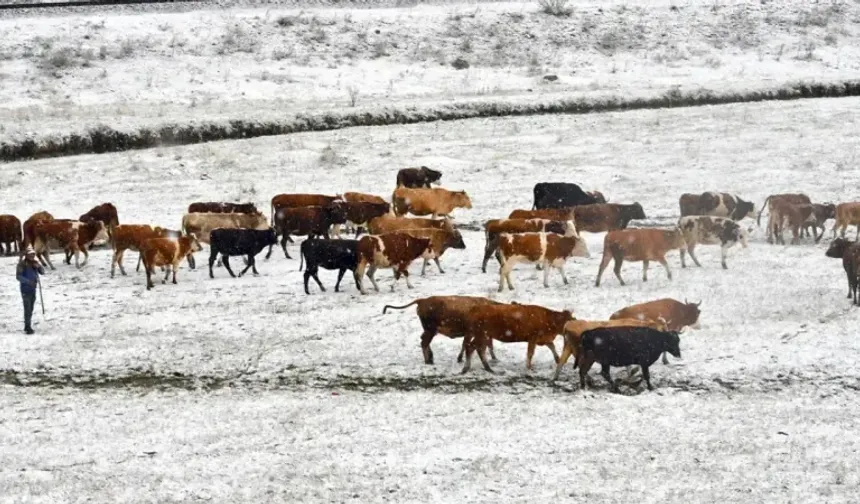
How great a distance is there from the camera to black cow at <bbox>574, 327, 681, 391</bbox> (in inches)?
539

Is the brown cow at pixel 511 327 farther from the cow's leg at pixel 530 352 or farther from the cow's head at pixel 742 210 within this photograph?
the cow's head at pixel 742 210

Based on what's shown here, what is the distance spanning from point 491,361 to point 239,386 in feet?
12.3

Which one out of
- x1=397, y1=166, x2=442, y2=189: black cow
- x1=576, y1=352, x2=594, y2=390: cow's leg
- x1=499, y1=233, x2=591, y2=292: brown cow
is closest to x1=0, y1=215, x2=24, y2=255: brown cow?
x1=397, y1=166, x2=442, y2=189: black cow

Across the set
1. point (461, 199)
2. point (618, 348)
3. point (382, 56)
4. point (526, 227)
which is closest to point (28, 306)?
point (618, 348)

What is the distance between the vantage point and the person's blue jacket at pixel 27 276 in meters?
17.1

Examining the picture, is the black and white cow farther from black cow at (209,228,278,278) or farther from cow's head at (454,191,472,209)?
black cow at (209,228,278,278)

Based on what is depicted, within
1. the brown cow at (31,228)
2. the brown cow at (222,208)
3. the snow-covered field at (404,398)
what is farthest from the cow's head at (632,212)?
the brown cow at (31,228)

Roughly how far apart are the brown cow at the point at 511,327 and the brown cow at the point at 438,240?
5.90 metres

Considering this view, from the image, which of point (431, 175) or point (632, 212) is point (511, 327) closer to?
point (632, 212)

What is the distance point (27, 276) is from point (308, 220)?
24.7ft

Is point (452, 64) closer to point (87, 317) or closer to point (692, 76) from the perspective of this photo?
point (692, 76)

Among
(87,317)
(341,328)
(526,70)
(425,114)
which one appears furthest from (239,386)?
(526,70)

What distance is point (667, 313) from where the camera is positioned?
51.1ft

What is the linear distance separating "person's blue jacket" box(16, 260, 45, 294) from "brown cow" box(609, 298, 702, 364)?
966 cm
